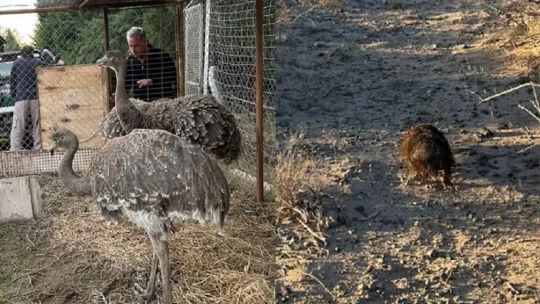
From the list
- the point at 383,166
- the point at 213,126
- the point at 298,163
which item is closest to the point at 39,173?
the point at 213,126

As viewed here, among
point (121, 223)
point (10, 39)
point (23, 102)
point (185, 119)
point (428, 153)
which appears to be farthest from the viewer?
point (10, 39)

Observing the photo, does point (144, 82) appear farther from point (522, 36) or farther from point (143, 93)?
point (522, 36)

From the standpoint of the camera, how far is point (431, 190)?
14.5 ft

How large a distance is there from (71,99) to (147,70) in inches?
29.5

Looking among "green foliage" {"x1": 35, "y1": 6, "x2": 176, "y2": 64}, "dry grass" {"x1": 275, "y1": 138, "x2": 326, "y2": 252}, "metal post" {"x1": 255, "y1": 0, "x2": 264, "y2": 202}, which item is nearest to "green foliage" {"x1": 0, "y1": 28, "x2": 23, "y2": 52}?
"green foliage" {"x1": 35, "y1": 6, "x2": 176, "y2": 64}

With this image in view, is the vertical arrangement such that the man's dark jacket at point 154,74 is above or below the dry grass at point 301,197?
above

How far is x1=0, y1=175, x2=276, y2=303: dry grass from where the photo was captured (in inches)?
160

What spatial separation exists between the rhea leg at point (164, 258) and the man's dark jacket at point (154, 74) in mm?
2961

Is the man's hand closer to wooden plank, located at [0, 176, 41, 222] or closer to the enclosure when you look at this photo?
the enclosure

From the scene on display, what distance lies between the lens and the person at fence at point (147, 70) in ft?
20.7

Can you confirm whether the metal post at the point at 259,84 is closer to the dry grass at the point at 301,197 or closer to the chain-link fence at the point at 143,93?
the dry grass at the point at 301,197

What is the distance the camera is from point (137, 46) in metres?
6.31

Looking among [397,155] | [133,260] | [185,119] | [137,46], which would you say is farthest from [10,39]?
[397,155]

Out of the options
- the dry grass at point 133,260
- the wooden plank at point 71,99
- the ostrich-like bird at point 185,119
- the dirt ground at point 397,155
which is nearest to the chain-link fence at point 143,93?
the wooden plank at point 71,99
